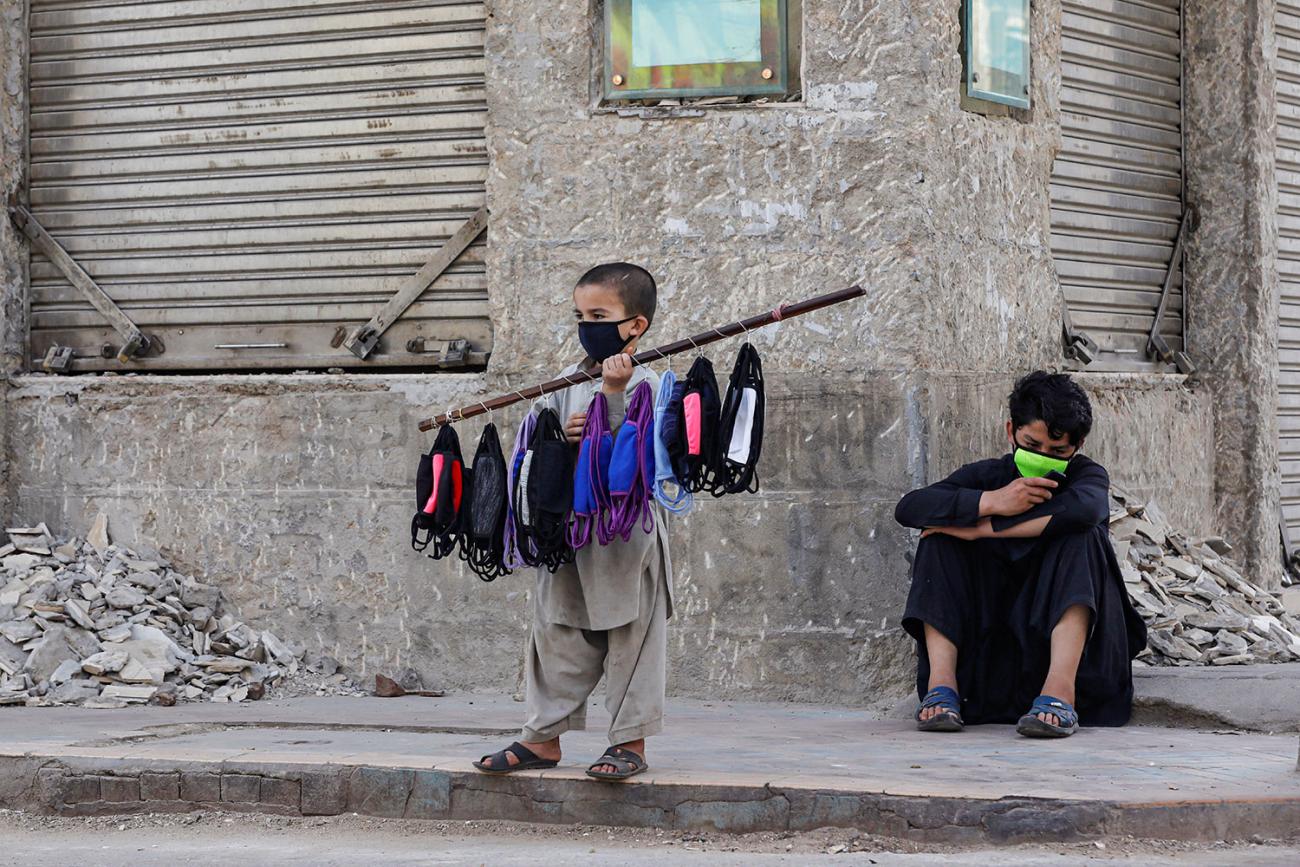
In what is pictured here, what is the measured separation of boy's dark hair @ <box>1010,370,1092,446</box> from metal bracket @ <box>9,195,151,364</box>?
393 centimetres

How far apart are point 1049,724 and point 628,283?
197cm

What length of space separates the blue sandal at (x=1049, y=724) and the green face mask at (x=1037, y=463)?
0.75 metres

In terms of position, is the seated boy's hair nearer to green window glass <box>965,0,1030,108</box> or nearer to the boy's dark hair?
the boy's dark hair

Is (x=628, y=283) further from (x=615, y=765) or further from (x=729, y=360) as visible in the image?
(x=729, y=360)

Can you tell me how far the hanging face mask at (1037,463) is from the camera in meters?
5.91

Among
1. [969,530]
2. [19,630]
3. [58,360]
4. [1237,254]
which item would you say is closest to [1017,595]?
[969,530]

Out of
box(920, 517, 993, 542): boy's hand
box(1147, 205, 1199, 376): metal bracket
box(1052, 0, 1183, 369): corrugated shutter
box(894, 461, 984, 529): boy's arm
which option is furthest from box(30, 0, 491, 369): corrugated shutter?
box(1147, 205, 1199, 376): metal bracket

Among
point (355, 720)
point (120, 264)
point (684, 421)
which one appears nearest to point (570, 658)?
point (684, 421)

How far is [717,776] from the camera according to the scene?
15.7 feet

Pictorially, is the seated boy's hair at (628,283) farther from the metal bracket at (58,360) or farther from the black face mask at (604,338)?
the metal bracket at (58,360)

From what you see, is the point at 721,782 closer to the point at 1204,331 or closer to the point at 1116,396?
the point at 1116,396

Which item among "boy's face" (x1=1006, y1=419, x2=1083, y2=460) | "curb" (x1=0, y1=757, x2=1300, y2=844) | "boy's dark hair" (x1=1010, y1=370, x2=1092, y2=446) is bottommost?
"curb" (x1=0, y1=757, x2=1300, y2=844)

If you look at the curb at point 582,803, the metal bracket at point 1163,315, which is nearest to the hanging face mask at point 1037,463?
the curb at point 582,803

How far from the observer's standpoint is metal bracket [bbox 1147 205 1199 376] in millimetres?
8422
